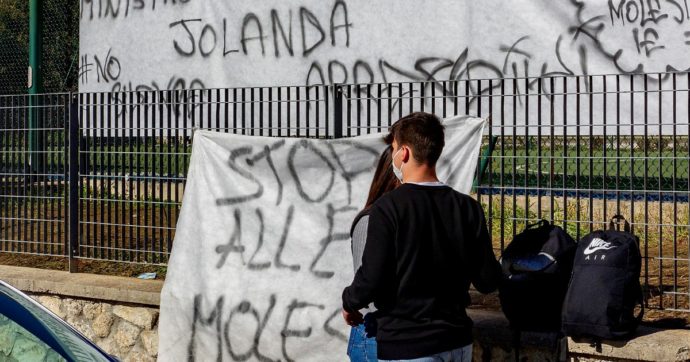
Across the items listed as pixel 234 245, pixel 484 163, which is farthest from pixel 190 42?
pixel 484 163

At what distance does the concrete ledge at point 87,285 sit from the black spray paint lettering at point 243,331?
0.55m

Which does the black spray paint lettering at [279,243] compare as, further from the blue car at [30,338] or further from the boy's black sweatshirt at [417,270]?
the blue car at [30,338]

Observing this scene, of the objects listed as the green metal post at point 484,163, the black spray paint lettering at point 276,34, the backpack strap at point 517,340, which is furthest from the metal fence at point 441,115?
the black spray paint lettering at point 276,34

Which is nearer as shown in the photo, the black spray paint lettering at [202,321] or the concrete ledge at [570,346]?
the concrete ledge at [570,346]

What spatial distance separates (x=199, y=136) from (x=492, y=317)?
2.32 metres

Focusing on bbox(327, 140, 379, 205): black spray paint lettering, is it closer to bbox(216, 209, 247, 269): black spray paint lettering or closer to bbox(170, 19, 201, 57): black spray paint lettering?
bbox(216, 209, 247, 269): black spray paint lettering

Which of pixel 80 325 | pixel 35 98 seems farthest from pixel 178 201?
pixel 35 98

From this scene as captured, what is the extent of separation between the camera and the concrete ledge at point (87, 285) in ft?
24.1

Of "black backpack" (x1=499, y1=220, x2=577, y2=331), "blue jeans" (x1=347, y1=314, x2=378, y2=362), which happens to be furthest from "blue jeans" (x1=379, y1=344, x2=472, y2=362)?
"black backpack" (x1=499, y1=220, x2=577, y2=331)

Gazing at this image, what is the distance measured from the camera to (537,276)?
5359 mm

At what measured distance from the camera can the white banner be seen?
6.29 metres

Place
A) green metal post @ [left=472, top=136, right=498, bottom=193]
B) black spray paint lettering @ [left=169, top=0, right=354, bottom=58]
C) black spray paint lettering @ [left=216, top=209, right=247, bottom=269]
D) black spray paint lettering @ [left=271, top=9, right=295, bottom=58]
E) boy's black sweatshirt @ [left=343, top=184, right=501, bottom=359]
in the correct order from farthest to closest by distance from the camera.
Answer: black spray paint lettering @ [left=271, top=9, right=295, bottom=58] < black spray paint lettering @ [left=169, top=0, right=354, bottom=58] < black spray paint lettering @ [left=216, top=209, right=247, bottom=269] < green metal post @ [left=472, top=136, right=498, bottom=193] < boy's black sweatshirt @ [left=343, top=184, right=501, bottom=359]

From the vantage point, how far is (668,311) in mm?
5934

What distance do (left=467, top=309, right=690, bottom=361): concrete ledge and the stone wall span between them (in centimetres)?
244
